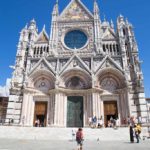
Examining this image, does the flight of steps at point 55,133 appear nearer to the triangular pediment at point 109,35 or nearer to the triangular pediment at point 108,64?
the triangular pediment at point 108,64

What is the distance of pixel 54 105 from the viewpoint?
699 inches

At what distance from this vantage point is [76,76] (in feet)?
64.3

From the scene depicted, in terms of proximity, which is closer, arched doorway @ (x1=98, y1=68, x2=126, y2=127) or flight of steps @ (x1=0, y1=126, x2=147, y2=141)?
flight of steps @ (x1=0, y1=126, x2=147, y2=141)

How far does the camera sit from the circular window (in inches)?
856

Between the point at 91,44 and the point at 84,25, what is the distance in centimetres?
297

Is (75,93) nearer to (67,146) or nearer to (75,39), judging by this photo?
(75,39)

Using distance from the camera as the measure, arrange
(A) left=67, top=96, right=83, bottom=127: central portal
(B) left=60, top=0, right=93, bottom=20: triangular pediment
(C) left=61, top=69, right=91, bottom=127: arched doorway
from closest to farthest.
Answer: (A) left=67, top=96, right=83, bottom=127: central portal < (C) left=61, top=69, right=91, bottom=127: arched doorway < (B) left=60, top=0, right=93, bottom=20: triangular pediment

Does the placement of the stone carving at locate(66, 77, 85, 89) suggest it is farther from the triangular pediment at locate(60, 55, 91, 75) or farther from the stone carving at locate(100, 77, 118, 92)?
the stone carving at locate(100, 77, 118, 92)

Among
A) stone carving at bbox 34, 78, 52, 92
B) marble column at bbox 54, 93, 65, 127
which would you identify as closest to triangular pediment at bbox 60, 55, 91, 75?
stone carving at bbox 34, 78, 52, 92

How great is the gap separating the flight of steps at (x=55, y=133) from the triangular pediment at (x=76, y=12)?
49.6 feet

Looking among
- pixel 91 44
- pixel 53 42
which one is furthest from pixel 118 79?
pixel 53 42

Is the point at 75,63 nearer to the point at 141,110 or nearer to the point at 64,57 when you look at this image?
the point at 64,57

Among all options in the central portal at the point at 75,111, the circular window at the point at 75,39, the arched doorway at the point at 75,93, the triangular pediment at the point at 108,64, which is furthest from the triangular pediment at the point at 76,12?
the central portal at the point at 75,111

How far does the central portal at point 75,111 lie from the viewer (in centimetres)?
1778
